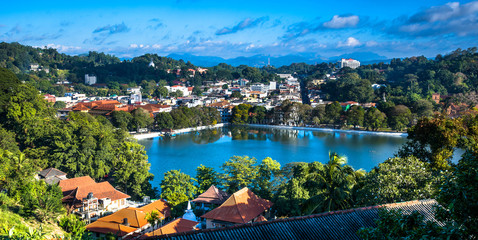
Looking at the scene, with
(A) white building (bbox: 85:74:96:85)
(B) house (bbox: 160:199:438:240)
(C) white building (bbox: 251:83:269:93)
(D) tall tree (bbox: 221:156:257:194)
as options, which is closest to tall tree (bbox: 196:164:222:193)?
(D) tall tree (bbox: 221:156:257:194)

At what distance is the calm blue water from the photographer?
2016 centimetres

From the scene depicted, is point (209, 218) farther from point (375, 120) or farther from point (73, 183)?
point (375, 120)

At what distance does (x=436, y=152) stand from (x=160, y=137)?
23.8 meters

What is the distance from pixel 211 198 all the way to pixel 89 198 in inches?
151

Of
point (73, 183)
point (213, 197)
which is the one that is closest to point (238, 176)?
point (213, 197)

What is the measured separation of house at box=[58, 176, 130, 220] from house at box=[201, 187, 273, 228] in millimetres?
4139

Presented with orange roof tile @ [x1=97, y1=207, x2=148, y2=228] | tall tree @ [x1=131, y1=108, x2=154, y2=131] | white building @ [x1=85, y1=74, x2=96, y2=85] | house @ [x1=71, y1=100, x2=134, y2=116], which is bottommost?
orange roof tile @ [x1=97, y1=207, x2=148, y2=228]

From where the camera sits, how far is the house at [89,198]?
10992 mm

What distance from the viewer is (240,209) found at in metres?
9.00

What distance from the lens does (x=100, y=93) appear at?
172 ft

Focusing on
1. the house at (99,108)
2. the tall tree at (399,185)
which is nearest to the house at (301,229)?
the tall tree at (399,185)

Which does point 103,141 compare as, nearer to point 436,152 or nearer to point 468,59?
point 436,152

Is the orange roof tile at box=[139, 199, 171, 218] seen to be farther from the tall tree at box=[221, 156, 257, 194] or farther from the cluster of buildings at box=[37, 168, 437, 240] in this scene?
the tall tree at box=[221, 156, 257, 194]

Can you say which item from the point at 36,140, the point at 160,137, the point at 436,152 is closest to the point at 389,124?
the point at 160,137
